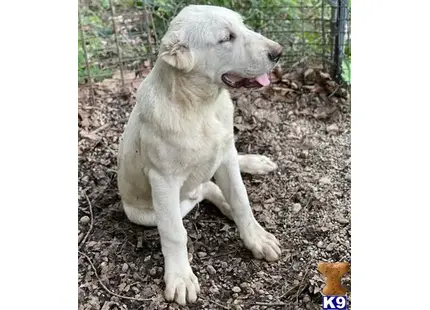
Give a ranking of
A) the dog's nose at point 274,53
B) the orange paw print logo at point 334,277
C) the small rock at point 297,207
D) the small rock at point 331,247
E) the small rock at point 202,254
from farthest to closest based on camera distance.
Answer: the small rock at point 297,207
the small rock at point 202,254
the small rock at point 331,247
the orange paw print logo at point 334,277
the dog's nose at point 274,53

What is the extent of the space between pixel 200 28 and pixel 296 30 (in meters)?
1.31

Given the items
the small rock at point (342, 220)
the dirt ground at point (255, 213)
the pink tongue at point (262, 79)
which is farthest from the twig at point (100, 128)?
the small rock at point (342, 220)

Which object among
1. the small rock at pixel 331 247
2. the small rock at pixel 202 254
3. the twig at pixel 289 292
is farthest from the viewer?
the small rock at pixel 202 254

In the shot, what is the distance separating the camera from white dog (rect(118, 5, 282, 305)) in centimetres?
254

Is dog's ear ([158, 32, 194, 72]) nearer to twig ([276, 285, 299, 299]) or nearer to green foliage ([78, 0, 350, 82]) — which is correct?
green foliage ([78, 0, 350, 82])

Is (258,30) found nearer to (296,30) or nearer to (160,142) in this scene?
(296,30)

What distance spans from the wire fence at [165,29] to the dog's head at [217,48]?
0.79 meters

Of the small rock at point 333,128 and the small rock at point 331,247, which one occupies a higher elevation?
the small rock at point 333,128

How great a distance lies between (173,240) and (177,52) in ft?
2.85

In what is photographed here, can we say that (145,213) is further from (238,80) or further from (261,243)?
(238,80)

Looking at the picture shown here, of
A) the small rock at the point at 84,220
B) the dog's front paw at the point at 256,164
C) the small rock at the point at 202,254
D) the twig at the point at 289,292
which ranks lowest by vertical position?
the twig at the point at 289,292

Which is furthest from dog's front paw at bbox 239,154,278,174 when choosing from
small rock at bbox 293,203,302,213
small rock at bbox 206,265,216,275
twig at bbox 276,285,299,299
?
twig at bbox 276,285,299,299

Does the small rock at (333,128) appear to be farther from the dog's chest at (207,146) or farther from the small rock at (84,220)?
the small rock at (84,220)

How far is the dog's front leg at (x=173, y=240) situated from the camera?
276 centimetres
